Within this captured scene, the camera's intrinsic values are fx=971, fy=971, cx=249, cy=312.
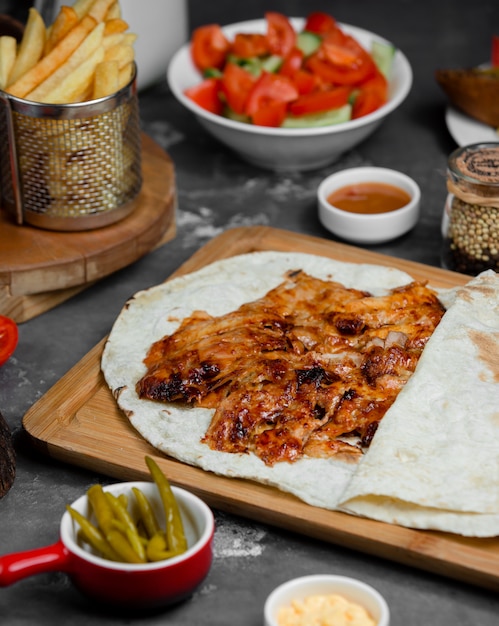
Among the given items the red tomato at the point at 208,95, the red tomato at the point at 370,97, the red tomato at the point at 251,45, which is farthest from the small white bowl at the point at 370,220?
the red tomato at the point at 251,45

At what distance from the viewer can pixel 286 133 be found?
5469 mm

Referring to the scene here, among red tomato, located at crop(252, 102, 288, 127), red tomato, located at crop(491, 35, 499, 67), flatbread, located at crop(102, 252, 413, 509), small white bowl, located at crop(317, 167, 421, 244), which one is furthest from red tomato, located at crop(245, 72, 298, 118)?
red tomato, located at crop(491, 35, 499, 67)

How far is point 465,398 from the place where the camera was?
3639 mm

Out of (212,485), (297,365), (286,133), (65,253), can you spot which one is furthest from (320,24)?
(212,485)

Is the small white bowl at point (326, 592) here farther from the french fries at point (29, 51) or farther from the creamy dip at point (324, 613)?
the french fries at point (29, 51)

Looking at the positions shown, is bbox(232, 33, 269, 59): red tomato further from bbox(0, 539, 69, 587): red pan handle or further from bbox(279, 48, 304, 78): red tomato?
bbox(0, 539, 69, 587): red pan handle

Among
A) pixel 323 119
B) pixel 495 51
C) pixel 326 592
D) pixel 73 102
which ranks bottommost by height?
pixel 326 592

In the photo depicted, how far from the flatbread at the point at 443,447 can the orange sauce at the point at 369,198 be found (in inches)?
58.5

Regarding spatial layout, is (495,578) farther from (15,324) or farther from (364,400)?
(15,324)

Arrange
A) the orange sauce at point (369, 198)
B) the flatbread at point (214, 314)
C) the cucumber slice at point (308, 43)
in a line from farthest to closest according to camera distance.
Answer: the cucumber slice at point (308, 43) → the orange sauce at point (369, 198) → the flatbread at point (214, 314)

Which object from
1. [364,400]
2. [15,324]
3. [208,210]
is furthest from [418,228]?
[15,324]

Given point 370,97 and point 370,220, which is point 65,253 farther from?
point 370,97

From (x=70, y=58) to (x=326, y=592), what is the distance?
9.20 ft

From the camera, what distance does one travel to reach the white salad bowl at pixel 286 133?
217 inches
